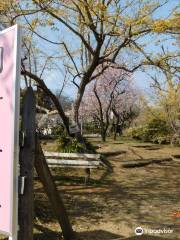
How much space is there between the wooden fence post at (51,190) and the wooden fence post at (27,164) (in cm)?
35

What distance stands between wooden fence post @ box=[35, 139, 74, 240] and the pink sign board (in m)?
0.92

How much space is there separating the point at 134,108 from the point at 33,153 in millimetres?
36848

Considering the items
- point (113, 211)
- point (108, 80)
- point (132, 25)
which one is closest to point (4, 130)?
point (113, 211)

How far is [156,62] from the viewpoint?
1172 centimetres

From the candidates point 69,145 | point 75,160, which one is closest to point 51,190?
point 75,160

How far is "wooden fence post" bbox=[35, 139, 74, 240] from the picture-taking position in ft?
14.8

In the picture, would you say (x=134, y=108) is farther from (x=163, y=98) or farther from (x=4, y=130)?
(x=4, y=130)

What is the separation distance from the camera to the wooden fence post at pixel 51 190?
14.8 feet

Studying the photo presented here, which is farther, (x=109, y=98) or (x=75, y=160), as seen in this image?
(x=109, y=98)

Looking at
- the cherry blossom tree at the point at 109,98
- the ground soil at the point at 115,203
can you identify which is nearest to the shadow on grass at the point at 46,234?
the ground soil at the point at 115,203

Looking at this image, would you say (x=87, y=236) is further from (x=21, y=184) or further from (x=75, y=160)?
(x=75, y=160)

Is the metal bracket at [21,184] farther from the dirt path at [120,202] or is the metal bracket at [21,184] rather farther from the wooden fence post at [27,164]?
the dirt path at [120,202]

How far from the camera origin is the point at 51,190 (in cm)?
477

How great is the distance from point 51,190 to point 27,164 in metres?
0.86
